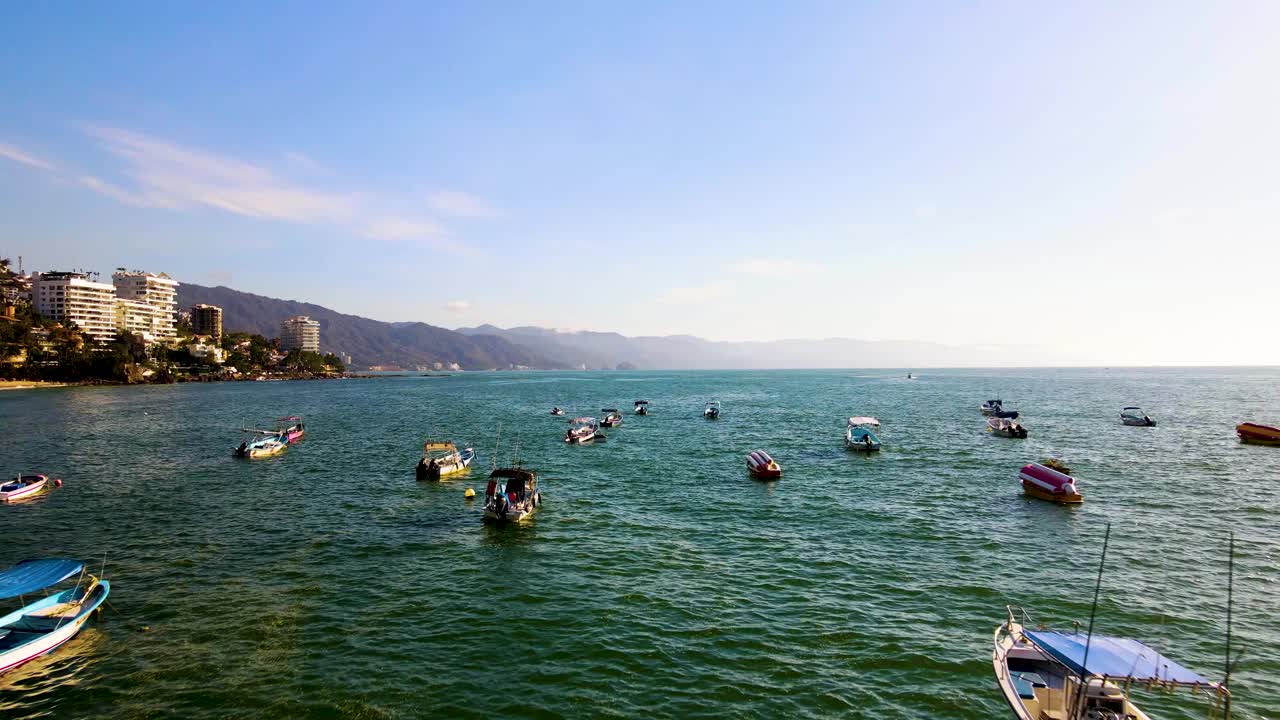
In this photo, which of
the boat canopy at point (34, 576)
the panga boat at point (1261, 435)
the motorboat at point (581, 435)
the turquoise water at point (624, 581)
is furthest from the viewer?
the motorboat at point (581, 435)

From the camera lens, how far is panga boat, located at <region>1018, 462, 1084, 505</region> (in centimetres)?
3759

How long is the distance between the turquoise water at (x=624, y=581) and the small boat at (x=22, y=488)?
1.73 m

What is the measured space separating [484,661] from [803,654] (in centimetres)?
977

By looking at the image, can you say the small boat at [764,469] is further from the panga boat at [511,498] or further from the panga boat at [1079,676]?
the panga boat at [1079,676]

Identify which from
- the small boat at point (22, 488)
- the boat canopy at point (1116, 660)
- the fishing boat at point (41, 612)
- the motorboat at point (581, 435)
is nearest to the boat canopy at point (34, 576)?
the fishing boat at point (41, 612)

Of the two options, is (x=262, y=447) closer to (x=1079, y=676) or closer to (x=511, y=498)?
(x=511, y=498)

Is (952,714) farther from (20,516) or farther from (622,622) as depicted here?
(20,516)

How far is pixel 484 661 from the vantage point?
17.9 m

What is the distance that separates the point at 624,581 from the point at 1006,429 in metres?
63.0

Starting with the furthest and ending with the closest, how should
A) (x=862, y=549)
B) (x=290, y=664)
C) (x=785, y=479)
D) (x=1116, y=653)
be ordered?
(x=785, y=479), (x=862, y=549), (x=290, y=664), (x=1116, y=653)

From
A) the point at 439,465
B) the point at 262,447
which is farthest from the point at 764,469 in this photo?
the point at 262,447

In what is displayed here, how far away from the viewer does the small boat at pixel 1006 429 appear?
68.2 meters

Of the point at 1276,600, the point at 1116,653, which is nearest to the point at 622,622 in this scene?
the point at 1116,653

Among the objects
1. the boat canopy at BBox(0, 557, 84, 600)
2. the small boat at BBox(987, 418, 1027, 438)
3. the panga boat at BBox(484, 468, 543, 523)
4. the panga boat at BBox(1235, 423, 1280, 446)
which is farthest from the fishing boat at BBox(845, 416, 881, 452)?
the boat canopy at BBox(0, 557, 84, 600)
